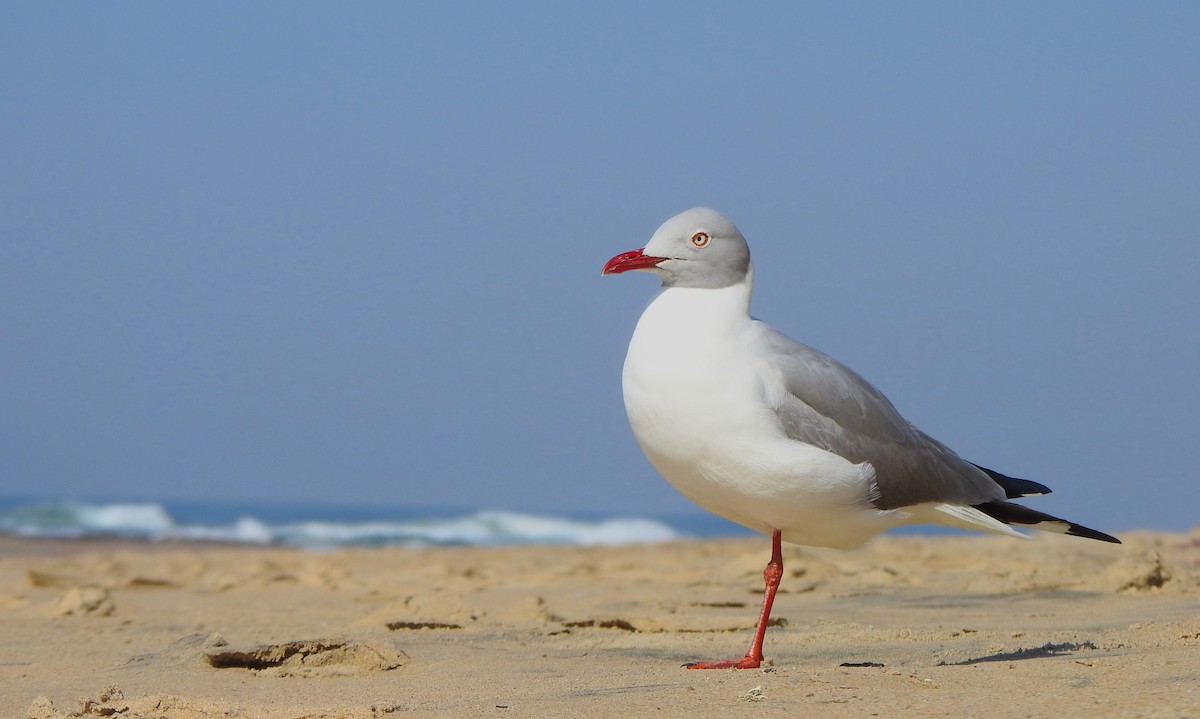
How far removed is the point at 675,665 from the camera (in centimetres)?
445

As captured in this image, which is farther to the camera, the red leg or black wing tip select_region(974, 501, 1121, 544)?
black wing tip select_region(974, 501, 1121, 544)

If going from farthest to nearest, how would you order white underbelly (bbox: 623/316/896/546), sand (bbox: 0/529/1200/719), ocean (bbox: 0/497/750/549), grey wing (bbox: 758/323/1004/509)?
ocean (bbox: 0/497/750/549)
grey wing (bbox: 758/323/1004/509)
white underbelly (bbox: 623/316/896/546)
sand (bbox: 0/529/1200/719)

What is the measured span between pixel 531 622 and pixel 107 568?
21.2 ft

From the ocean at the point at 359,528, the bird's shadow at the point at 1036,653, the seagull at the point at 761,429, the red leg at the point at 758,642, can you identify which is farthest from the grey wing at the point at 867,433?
the ocean at the point at 359,528

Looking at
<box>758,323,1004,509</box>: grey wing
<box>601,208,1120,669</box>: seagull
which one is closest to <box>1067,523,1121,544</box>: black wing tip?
<box>601,208,1120,669</box>: seagull

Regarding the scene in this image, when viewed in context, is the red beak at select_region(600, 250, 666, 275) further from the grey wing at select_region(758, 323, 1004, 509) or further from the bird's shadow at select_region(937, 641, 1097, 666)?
the bird's shadow at select_region(937, 641, 1097, 666)

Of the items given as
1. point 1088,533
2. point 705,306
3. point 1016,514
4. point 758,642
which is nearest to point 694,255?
point 705,306

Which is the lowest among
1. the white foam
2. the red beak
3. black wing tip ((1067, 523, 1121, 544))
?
the white foam

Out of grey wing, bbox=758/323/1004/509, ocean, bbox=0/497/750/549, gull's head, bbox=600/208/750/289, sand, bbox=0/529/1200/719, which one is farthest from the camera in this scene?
ocean, bbox=0/497/750/549

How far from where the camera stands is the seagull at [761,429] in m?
4.29

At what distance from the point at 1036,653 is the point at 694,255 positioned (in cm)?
188

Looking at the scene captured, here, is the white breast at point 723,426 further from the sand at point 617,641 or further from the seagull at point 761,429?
the sand at point 617,641

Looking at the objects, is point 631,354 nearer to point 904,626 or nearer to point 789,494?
point 789,494

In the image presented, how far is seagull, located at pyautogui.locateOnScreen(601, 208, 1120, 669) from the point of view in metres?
4.29
